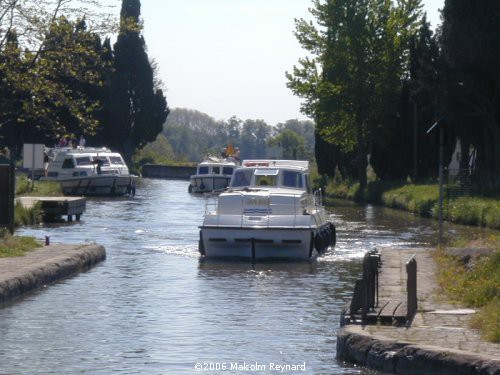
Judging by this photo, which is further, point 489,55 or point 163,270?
point 489,55

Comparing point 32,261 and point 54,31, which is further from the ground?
point 54,31

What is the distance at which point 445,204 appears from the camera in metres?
47.0

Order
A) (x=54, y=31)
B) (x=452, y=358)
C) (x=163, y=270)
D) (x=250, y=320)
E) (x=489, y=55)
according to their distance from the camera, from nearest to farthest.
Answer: (x=452, y=358) < (x=250, y=320) < (x=163, y=270) < (x=54, y=31) < (x=489, y=55)

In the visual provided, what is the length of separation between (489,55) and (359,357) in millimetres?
34648

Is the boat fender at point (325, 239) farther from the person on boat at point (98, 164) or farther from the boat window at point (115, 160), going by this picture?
the boat window at point (115, 160)

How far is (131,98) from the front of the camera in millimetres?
96938

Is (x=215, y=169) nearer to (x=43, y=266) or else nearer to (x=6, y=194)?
(x=6, y=194)

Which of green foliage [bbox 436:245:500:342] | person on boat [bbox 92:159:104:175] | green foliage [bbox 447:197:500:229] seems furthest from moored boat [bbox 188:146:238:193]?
green foliage [bbox 436:245:500:342]

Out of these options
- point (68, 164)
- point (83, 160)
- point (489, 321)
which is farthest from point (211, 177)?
point (489, 321)

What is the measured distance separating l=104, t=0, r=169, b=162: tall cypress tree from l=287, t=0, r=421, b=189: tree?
30.8 metres

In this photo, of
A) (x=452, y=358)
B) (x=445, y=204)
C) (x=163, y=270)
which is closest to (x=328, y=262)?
(x=163, y=270)

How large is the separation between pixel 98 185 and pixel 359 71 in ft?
56.6

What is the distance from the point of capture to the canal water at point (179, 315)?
14.7 meters

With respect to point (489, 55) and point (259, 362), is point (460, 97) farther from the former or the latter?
point (259, 362)
